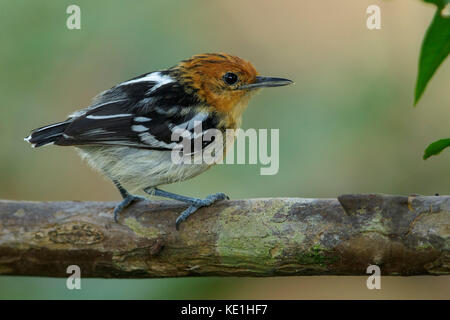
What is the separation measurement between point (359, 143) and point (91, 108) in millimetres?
2549

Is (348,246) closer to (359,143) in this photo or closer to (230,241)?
(230,241)

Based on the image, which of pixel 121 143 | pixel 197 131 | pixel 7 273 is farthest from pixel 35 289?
pixel 197 131

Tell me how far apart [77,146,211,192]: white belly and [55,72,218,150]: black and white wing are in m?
0.07

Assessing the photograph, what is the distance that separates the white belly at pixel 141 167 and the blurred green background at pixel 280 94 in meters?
1.08

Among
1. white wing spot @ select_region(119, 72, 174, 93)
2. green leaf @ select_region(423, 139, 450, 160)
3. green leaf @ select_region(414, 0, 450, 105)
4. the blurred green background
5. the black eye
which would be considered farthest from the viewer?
the blurred green background

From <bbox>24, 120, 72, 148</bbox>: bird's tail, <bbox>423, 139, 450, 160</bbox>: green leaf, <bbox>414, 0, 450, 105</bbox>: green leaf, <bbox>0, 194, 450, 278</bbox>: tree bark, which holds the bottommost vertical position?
<bbox>0, 194, 450, 278</bbox>: tree bark

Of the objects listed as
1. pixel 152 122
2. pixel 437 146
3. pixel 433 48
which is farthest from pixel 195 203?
pixel 433 48

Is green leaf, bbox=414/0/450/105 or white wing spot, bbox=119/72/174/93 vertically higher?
white wing spot, bbox=119/72/174/93

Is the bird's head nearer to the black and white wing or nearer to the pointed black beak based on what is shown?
the pointed black beak

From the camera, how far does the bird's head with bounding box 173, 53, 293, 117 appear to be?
3961 millimetres

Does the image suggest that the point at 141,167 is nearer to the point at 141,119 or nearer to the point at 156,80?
the point at 141,119

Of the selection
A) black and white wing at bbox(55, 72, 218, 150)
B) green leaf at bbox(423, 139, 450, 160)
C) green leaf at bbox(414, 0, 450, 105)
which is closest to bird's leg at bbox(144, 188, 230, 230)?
black and white wing at bbox(55, 72, 218, 150)

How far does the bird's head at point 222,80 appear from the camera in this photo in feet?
13.0

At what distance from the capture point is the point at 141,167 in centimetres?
360
